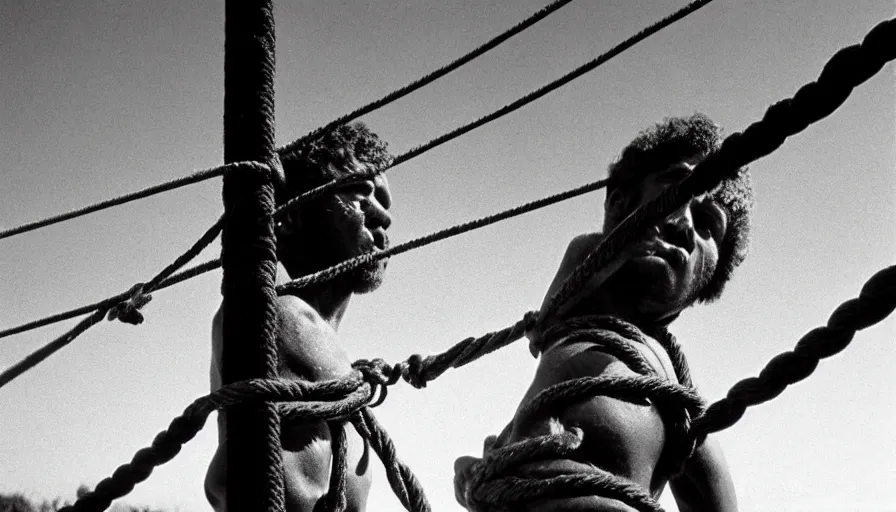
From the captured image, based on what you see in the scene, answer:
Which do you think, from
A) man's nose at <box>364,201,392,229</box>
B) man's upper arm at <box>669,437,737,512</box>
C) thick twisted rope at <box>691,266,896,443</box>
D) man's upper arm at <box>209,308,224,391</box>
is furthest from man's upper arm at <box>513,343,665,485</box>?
man's nose at <box>364,201,392,229</box>

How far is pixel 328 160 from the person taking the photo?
278 centimetres

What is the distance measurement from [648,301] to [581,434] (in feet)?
1.49

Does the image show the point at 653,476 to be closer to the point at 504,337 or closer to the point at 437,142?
the point at 504,337

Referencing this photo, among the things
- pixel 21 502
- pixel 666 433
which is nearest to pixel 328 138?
pixel 666 433

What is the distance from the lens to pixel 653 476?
1954mm

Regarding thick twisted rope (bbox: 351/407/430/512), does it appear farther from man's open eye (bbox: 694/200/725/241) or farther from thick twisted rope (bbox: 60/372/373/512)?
man's open eye (bbox: 694/200/725/241)

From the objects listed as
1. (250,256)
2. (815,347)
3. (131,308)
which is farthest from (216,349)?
(815,347)

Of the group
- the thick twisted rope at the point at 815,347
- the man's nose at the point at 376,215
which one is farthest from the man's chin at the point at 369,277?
the thick twisted rope at the point at 815,347

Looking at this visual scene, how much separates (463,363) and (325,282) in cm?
43

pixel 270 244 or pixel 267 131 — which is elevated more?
pixel 267 131

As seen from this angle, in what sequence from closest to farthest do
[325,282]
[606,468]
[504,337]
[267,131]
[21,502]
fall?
1. [606,468]
2. [267,131]
3. [504,337]
4. [325,282]
5. [21,502]

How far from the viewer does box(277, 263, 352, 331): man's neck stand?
2.65 meters

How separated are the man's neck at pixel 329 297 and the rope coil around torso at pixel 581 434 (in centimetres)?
76

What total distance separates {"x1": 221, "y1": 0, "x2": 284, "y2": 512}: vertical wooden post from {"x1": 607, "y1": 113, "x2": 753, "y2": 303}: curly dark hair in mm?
794
